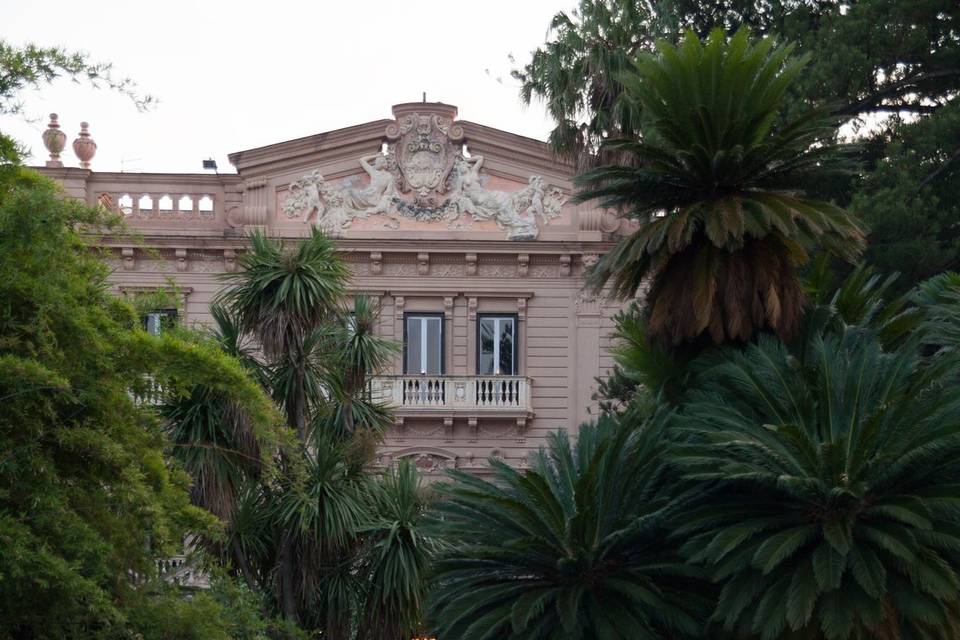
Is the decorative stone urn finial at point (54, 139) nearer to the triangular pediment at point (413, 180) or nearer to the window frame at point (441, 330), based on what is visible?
the triangular pediment at point (413, 180)

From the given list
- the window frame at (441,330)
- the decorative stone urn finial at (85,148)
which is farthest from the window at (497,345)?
the decorative stone urn finial at (85,148)

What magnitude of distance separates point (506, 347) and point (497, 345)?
8.4 inches

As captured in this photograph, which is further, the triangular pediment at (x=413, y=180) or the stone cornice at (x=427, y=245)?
the triangular pediment at (x=413, y=180)

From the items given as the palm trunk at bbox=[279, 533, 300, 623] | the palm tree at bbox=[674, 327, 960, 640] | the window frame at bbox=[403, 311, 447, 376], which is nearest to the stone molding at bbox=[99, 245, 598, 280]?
the window frame at bbox=[403, 311, 447, 376]

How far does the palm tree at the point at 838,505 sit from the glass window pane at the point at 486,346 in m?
20.9

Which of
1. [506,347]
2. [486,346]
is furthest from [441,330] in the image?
[506,347]

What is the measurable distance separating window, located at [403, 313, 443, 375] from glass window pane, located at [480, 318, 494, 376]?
3.09 ft

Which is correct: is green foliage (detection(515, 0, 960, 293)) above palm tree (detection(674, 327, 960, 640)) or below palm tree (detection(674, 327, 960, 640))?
above

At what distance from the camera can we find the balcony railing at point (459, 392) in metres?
41.6

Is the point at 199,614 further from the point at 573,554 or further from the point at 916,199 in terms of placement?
the point at 916,199

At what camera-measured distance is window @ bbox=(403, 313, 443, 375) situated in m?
42.6

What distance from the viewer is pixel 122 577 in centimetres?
2036

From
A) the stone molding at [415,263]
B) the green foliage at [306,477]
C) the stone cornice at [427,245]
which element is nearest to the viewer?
the green foliage at [306,477]

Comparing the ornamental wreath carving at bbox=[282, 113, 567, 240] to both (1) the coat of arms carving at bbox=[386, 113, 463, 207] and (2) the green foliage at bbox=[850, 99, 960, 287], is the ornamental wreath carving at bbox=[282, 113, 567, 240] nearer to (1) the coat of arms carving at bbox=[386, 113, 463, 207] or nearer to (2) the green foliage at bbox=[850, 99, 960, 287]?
(1) the coat of arms carving at bbox=[386, 113, 463, 207]
